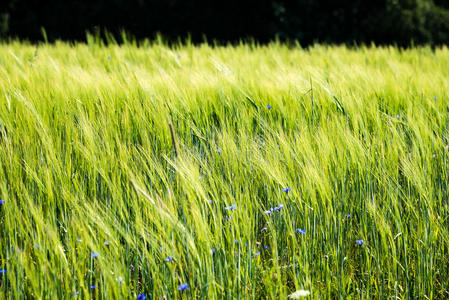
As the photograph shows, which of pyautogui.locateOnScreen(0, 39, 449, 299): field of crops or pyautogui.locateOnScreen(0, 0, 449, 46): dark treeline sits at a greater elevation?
pyautogui.locateOnScreen(0, 0, 449, 46): dark treeline

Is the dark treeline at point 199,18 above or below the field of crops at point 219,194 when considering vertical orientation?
above

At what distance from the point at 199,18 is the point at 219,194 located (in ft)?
20.2

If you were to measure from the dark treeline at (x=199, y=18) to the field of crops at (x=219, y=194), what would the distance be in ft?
16.7

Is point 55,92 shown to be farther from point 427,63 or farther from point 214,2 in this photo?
point 214,2

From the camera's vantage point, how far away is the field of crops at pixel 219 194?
914 millimetres

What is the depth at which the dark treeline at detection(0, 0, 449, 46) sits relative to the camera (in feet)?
21.6

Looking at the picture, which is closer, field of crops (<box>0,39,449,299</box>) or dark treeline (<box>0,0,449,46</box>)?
field of crops (<box>0,39,449,299</box>)

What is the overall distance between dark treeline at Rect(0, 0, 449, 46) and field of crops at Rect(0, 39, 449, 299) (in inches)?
200

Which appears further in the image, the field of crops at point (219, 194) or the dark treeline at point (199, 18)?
the dark treeline at point (199, 18)

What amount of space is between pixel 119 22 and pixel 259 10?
2.39 m

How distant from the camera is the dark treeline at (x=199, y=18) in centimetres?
657

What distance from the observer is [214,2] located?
23.0 feet

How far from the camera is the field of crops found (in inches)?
36.0

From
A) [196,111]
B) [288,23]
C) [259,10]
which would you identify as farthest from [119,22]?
[196,111]
